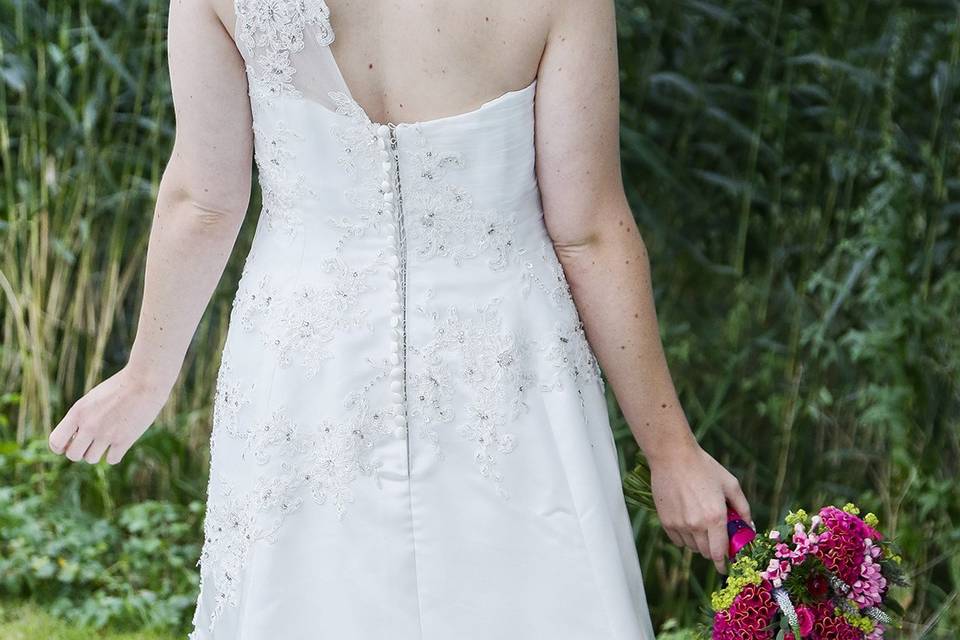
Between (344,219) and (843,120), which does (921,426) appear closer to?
(843,120)

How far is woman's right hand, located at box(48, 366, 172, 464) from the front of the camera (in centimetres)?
144

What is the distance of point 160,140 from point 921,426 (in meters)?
2.14

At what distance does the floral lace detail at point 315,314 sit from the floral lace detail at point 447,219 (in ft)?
0.20

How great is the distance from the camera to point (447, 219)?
129 centimetres

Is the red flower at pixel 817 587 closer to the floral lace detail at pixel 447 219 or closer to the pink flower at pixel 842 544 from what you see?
the pink flower at pixel 842 544

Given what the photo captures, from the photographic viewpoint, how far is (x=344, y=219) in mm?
1293

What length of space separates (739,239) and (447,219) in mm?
1866

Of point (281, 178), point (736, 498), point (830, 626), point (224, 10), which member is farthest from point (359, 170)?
point (830, 626)

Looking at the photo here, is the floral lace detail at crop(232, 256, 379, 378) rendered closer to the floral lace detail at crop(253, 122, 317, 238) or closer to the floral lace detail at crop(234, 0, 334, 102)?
the floral lace detail at crop(253, 122, 317, 238)

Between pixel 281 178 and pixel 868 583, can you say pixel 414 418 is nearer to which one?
pixel 281 178

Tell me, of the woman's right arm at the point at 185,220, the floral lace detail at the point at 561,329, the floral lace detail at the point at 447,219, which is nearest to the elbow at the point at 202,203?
the woman's right arm at the point at 185,220

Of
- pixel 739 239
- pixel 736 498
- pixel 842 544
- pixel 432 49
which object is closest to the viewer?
pixel 432 49

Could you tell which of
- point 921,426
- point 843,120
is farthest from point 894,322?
point 843,120

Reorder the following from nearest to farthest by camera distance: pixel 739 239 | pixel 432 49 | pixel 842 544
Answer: pixel 432 49 → pixel 842 544 → pixel 739 239
